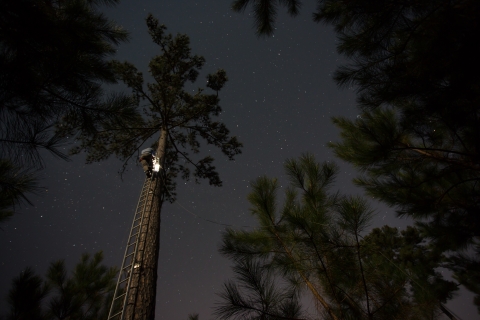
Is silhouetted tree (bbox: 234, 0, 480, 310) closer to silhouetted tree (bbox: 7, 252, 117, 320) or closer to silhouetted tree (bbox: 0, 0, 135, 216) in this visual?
silhouetted tree (bbox: 0, 0, 135, 216)

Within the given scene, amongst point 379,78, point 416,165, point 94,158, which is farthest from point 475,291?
point 94,158

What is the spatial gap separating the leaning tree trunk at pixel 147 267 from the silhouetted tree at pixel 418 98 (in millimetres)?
3575

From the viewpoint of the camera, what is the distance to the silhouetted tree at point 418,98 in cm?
241

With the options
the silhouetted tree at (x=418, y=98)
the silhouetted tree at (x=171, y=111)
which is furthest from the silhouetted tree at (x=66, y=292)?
the silhouetted tree at (x=418, y=98)

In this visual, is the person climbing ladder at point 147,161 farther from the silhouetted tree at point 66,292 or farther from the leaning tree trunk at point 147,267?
the silhouetted tree at point 66,292

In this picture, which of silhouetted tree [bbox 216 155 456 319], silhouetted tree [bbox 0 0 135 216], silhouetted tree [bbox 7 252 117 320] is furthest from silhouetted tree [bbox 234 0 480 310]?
silhouetted tree [bbox 7 252 117 320]

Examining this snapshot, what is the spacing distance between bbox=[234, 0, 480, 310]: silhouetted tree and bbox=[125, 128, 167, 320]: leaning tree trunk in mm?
3575

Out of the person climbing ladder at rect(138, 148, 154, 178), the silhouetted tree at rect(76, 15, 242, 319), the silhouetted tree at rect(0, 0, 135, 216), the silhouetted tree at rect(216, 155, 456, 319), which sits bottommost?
the silhouetted tree at rect(216, 155, 456, 319)

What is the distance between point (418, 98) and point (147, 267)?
4258 millimetres

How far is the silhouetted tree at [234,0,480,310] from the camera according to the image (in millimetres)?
2414

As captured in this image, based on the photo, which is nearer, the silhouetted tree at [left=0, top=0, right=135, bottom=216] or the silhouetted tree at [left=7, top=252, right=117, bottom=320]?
the silhouetted tree at [left=0, top=0, right=135, bottom=216]

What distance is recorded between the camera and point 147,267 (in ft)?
9.69

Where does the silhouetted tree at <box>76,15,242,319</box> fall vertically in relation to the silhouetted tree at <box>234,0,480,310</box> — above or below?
above

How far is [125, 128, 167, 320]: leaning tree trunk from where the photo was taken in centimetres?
250
